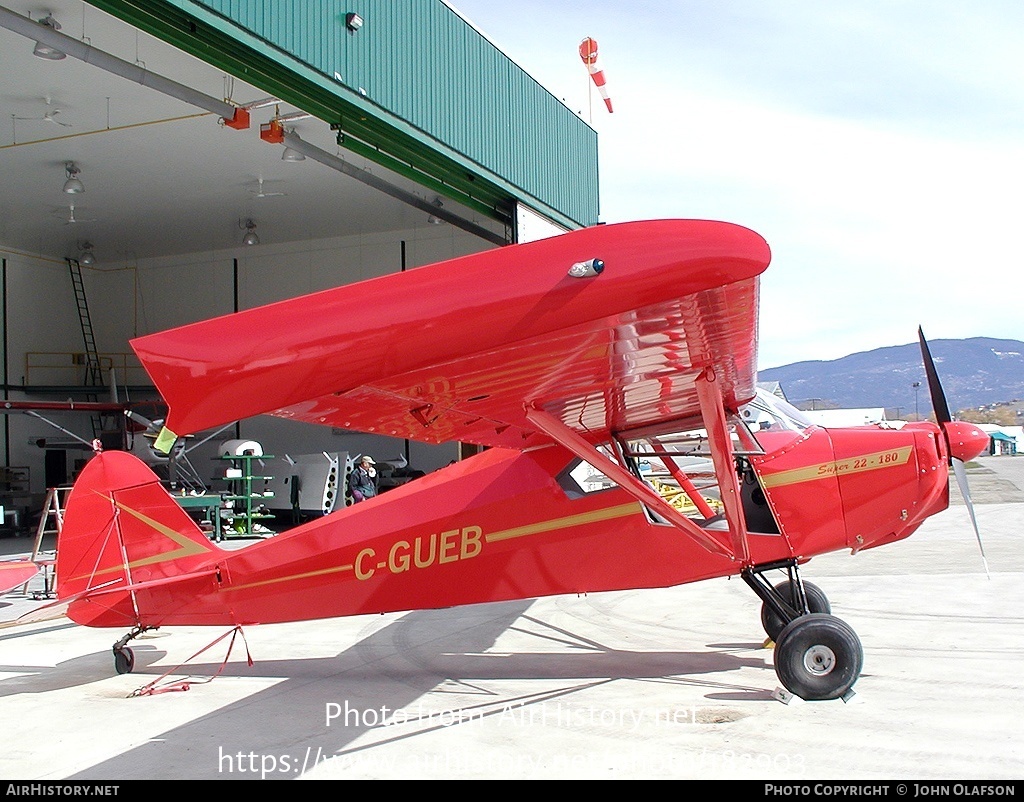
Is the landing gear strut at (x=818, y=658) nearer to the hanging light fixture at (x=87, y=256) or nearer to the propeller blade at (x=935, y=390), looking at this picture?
the propeller blade at (x=935, y=390)

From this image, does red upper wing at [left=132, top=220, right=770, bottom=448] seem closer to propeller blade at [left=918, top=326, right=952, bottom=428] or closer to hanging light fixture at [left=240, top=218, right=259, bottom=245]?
propeller blade at [left=918, top=326, right=952, bottom=428]

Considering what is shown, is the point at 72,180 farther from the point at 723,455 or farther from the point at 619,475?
the point at 723,455

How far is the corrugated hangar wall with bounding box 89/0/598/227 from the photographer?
973cm

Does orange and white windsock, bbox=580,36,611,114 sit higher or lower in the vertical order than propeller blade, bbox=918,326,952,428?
higher

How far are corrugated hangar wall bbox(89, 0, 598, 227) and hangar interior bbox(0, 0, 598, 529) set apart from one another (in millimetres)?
34

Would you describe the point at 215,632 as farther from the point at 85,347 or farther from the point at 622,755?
the point at 85,347

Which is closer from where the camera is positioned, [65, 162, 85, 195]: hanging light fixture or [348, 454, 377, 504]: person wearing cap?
[65, 162, 85, 195]: hanging light fixture

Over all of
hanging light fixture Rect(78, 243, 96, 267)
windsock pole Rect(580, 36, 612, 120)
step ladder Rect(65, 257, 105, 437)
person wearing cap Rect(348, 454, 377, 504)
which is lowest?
person wearing cap Rect(348, 454, 377, 504)

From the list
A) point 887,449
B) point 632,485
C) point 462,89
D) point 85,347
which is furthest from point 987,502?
point 85,347

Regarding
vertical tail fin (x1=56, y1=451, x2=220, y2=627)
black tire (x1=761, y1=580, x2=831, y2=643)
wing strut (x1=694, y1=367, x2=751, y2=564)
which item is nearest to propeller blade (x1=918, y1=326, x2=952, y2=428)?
black tire (x1=761, y1=580, x2=831, y2=643)

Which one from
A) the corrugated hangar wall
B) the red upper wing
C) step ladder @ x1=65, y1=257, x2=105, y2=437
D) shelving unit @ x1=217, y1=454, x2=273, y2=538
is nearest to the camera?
the red upper wing

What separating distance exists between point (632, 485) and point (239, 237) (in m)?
23.7

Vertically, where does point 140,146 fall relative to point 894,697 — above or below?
above

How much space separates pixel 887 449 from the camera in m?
6.24
